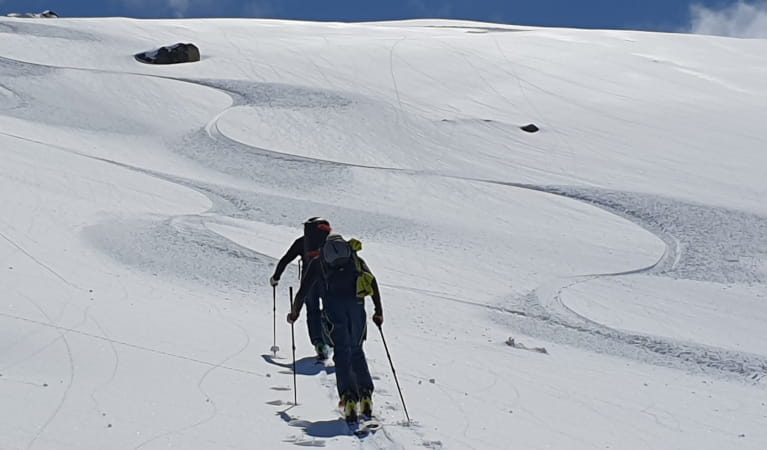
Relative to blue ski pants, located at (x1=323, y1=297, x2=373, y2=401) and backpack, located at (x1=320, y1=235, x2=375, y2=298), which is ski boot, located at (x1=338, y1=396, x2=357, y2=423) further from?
backpack, located at (x1=320, y1=235, x2=375, y2=298)

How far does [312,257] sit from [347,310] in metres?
1.23

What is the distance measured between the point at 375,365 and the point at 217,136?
1575cm

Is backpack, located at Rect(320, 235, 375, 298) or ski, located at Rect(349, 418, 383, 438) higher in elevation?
backpack, located at Rect(320, 235, 375, 298)

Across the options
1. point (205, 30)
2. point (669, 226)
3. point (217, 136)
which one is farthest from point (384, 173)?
point (205, 30)

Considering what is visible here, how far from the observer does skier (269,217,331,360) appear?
844 centimetres

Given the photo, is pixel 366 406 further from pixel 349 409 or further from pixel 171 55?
pixel 171 55

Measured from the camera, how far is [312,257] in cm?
815

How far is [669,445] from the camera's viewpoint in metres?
7.33

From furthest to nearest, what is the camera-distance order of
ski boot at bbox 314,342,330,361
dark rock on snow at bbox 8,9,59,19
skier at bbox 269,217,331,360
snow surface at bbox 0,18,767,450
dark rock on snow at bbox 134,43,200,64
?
1. dark rock on snow at bbox 8,9,59,19
2. dark rock on snow at bbox 134,43,200,64
3. ski boot at bbox 314,342,330,361
4. skier at bbox 269,217,331,360
5. snow surface at bbox 0,18,767,450

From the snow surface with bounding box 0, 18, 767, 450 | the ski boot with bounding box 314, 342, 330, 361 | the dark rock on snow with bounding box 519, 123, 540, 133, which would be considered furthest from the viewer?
the dark rock on snow with bounding box 519, 123, 540, 133

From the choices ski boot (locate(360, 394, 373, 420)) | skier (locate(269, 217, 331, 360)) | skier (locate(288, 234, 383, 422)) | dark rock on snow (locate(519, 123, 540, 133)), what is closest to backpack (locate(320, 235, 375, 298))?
skier (locate(288, 234, 383, 422))

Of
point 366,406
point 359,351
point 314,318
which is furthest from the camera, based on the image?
point 314,318

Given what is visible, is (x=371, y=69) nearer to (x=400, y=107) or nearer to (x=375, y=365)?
(x=400, y=107)

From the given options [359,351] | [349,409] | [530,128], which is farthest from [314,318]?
[530,128]
